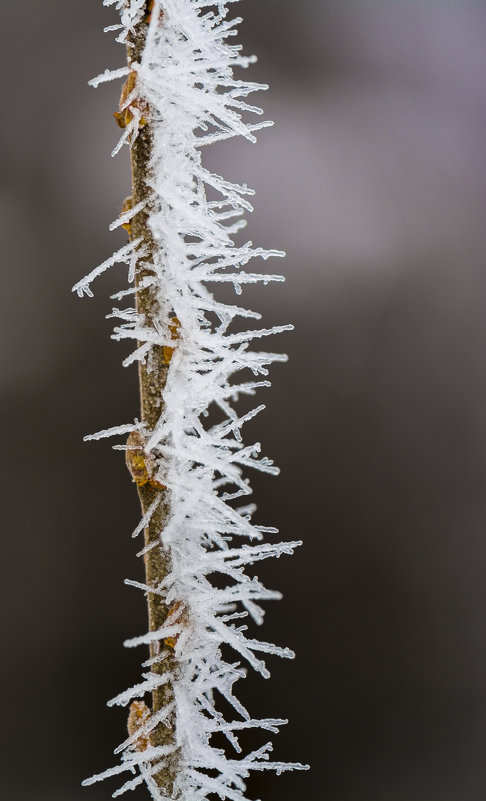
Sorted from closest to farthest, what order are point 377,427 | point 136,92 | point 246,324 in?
point 136,92
point 246,324
point 377,427

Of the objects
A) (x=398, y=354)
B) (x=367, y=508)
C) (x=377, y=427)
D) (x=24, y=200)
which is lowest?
(x=367, y=508)

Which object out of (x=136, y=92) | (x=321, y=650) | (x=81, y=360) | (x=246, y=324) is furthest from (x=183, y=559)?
(x=321, y=650)

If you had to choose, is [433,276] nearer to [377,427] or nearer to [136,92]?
[377,427]

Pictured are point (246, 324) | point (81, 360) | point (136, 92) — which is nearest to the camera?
point (136, 92)

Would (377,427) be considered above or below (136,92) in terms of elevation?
below

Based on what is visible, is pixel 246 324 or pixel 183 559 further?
pixel 246 324
